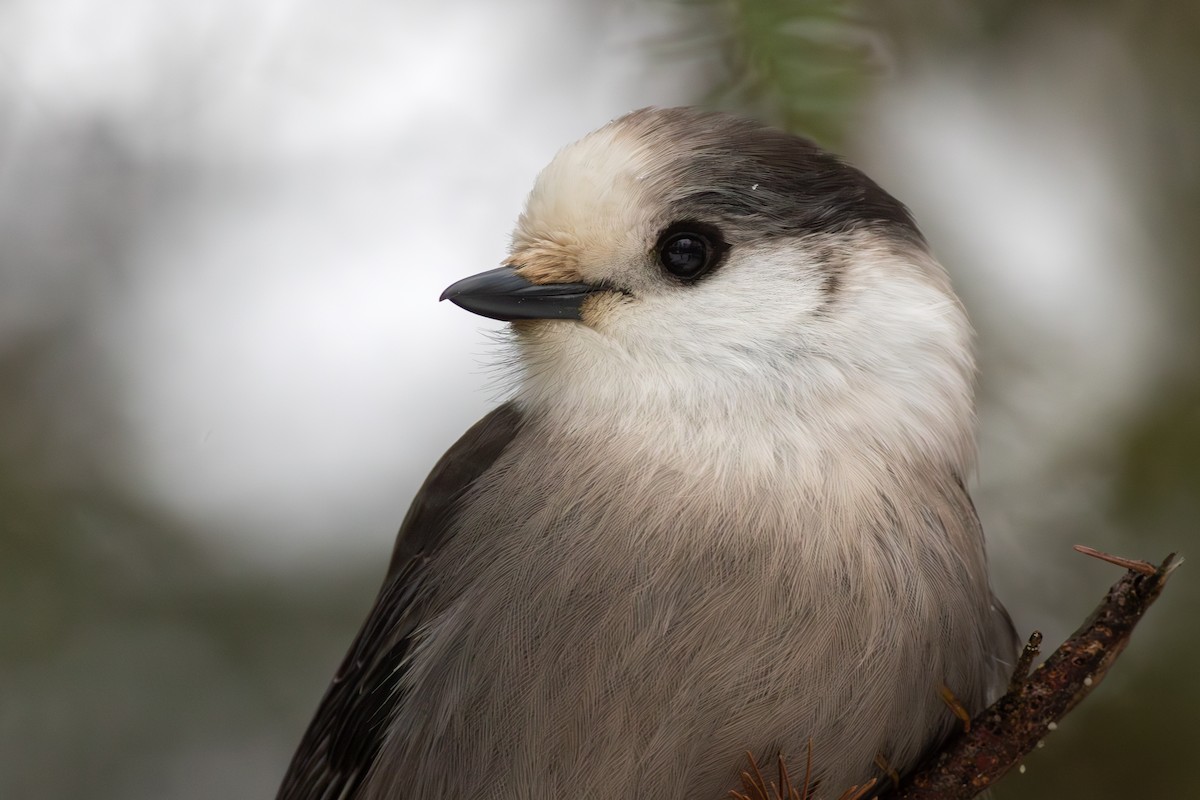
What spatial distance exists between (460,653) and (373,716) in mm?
289

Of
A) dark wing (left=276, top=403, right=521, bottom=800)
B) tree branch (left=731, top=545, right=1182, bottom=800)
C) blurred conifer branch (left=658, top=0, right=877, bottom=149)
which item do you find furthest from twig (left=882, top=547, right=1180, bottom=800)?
dark wing (left=276, top=403, right=521, bottom=800)

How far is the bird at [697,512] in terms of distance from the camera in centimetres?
159

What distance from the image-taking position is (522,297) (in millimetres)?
1792

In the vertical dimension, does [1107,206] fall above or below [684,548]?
above

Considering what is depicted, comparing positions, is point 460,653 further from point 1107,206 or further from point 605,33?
point 1107,206

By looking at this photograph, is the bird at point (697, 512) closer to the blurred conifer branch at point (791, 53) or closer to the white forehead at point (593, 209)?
the white forehead at point (593, 209)

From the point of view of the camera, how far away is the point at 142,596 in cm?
220

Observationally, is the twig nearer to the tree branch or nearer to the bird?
the tree branch

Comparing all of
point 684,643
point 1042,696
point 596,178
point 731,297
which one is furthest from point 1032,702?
point 596,178

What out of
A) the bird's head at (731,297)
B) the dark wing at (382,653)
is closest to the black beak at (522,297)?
the bird's head at (731,297)

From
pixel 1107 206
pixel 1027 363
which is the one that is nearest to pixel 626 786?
pixel 1027 363

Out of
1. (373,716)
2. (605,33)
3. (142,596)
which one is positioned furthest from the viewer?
(142,596)

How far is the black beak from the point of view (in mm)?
1782

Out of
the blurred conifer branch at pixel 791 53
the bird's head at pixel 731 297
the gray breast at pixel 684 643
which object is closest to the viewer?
the blurred conifer branch at pixel 791 53
